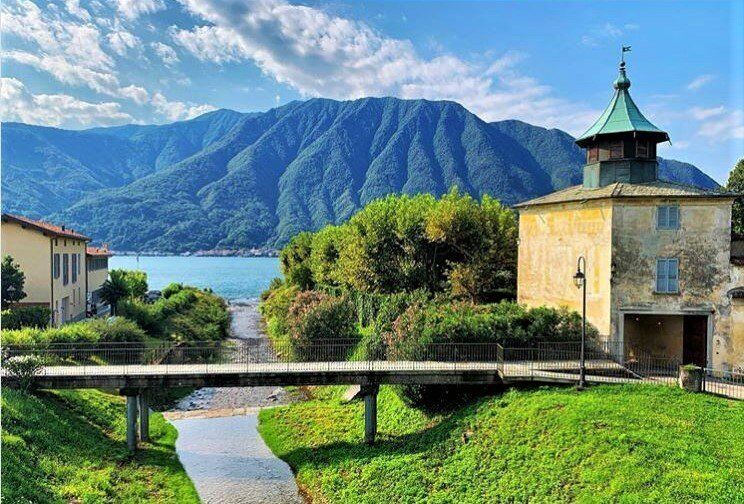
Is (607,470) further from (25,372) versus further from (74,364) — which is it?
(74,364)

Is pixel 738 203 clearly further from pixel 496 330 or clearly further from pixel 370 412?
pixel 370 412

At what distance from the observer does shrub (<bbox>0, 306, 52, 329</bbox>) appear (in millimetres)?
31344

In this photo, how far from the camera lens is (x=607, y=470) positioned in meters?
15.1

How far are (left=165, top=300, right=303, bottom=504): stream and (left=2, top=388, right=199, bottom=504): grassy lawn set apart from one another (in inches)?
38.5

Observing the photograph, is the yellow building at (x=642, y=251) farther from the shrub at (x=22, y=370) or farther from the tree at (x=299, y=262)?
the tree at (x=299, y=262)

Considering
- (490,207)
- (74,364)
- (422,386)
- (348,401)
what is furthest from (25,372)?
(490,207)

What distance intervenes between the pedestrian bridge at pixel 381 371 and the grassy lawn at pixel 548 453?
1.67m

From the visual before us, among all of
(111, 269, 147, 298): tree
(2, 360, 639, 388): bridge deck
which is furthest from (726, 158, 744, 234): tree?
(111, 269, 147, 298): tree

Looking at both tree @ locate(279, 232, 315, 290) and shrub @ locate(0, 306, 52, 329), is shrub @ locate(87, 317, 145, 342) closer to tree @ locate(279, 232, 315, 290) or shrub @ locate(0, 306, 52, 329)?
shrub @ locate(0, 306, 52, 329)

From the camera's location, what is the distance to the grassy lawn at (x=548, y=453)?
1455 cm

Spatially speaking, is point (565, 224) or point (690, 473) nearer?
point (690, 473)

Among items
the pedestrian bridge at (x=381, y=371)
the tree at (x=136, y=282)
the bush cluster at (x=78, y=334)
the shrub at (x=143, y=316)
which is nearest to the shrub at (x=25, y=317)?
the bush cluster at (x=78, y=334)

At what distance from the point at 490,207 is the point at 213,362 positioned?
91.8 feet

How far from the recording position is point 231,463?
23.8 m
